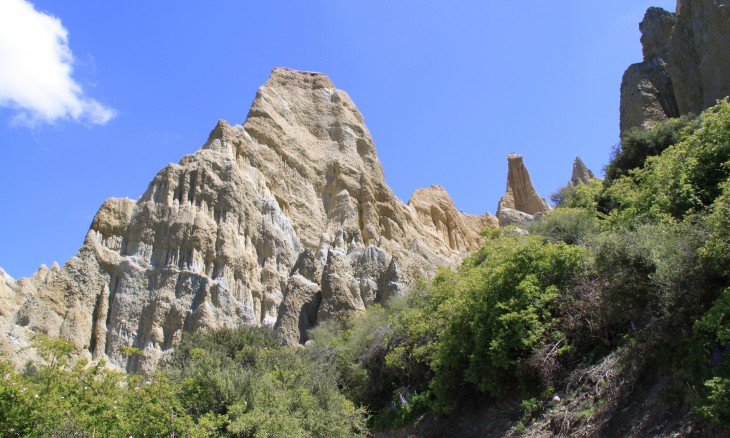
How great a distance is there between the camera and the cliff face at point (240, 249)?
40688 mm

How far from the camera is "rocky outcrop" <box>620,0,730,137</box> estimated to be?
30188 mm

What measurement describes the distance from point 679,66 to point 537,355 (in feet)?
82.3

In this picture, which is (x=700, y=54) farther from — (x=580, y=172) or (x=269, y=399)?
(x=580, y=172)

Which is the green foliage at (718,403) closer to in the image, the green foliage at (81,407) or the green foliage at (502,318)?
the green foliage at (502,318)

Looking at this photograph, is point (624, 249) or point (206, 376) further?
point (206, 376)

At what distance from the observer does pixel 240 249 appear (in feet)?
157

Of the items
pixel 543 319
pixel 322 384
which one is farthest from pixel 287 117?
pixel 543 319

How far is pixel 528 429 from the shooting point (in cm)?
1462

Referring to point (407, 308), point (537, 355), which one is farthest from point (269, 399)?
point (407, 308)

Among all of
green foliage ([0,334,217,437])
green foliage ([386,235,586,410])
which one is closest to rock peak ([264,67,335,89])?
green foliage ([386,235,586,410])

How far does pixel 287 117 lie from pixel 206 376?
49.9 metres

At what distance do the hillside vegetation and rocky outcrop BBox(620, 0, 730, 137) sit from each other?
38.6ft

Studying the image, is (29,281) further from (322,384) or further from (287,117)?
(322,384)

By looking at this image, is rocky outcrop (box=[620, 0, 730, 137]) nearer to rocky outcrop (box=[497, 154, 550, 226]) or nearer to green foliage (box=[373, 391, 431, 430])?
green foliage (box=[373, 391, 431, 430])
